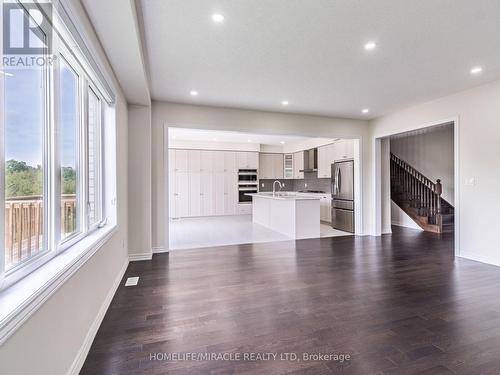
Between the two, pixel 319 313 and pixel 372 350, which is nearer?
pixel 372 350

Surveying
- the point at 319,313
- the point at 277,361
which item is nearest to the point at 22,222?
the point at 277,361

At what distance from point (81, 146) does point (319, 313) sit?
2691mm

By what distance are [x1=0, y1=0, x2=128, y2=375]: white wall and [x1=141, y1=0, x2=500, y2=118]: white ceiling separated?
0.89m

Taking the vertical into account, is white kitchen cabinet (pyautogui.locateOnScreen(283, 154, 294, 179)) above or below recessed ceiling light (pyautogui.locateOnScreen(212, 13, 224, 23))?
below

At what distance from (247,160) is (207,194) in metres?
2.01

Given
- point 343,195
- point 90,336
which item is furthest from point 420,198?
point 90,336

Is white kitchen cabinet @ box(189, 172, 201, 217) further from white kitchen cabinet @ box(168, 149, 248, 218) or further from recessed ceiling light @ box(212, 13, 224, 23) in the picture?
recessed ceiling light @ box(212, 13, 224, 23)

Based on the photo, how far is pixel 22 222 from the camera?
55.0 inches

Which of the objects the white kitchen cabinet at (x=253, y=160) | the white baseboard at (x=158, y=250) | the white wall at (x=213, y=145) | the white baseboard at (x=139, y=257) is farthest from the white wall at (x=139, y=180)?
the white kitchen cabinet at (x=253, y=160)

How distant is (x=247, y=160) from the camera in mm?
9984

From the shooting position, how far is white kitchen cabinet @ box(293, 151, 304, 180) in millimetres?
9461

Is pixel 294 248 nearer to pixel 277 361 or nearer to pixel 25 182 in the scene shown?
pixel 277 361

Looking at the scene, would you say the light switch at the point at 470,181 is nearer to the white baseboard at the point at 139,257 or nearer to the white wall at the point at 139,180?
the white wall at the point at 139,180

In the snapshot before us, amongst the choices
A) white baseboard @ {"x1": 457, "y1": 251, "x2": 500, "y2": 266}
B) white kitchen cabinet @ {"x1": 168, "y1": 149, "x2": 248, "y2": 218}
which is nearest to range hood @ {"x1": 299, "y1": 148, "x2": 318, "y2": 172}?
white kitchen cabinet @ {"x1": 168, "y1": 149, "x2": 248, "y2": 218}
